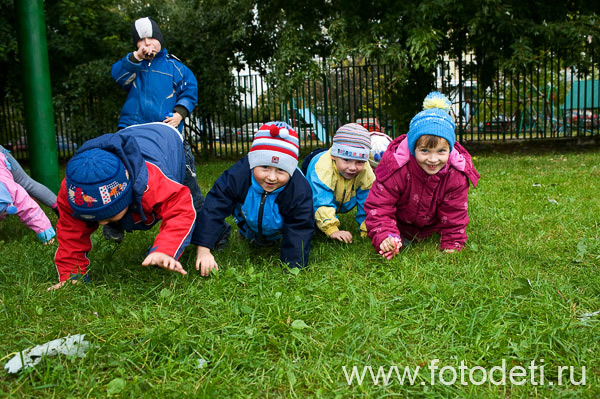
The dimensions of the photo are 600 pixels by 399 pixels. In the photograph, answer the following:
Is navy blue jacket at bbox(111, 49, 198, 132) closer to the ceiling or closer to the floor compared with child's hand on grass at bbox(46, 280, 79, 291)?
closer to the ceiling

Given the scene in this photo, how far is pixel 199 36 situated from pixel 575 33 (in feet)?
27.0

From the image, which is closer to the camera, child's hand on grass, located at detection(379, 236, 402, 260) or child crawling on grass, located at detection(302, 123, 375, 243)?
child's hand on grass, located at detection(379, 236, 402, 260)

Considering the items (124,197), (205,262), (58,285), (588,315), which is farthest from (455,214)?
(58,285)

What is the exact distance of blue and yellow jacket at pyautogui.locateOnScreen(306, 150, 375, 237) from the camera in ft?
12.6

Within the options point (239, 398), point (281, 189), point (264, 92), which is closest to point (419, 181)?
point (281, 189)

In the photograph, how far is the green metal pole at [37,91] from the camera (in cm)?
571

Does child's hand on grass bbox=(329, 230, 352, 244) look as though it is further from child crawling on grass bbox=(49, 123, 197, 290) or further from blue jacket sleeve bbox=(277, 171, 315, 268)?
child crawling on grass bbox=(49, 123, 197, 290)

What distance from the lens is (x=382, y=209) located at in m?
3.55

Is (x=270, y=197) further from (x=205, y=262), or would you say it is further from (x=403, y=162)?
(x=403, y=162)

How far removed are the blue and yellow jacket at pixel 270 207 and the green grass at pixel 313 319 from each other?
0.62 ft

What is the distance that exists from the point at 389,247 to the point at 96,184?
1.86 metres

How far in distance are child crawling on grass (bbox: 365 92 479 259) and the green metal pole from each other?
4164mm

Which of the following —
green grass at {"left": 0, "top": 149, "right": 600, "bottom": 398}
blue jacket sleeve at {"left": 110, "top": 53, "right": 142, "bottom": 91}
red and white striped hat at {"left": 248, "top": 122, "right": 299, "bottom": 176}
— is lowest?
green grass at {"left": 0, "top": 149, "right": 600, "bottom": 398}

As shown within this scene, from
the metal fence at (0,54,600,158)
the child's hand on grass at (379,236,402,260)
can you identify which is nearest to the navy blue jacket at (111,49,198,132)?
the child's hand on grass at (379,236,402,260)
